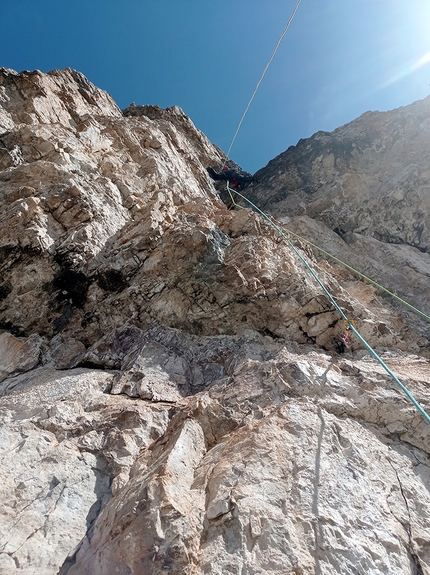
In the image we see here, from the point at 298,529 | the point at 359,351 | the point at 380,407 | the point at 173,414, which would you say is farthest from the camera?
the point at 359,351

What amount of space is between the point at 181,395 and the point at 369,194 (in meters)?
15.6

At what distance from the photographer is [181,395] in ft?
20.1

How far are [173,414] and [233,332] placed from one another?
2.69m

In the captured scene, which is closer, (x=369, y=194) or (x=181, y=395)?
(x=181, y=395)

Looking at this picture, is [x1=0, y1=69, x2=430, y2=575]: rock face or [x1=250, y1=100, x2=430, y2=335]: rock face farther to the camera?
[x1=250, y1=100, x2=430, y2=335]: rock face

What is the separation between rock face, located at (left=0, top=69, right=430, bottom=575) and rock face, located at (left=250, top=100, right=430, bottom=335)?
1.67m

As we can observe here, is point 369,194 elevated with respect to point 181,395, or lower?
elevated

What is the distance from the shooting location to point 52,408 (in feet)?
17.5

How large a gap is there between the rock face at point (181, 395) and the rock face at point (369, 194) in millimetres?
1672

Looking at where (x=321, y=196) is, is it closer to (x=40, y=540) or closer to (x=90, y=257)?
(x=90, y=257)

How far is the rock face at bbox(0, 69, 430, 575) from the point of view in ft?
11.0

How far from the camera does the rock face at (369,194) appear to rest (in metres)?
13.5

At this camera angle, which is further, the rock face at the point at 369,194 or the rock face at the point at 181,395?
the rock face at the point at 369,194

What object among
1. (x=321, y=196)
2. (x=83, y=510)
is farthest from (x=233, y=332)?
(x=321, y=196)
